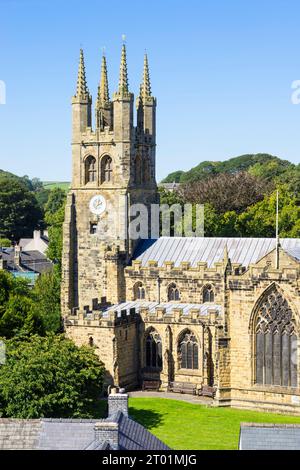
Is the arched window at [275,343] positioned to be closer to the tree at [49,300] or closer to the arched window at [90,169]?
the arched window at [90,169]

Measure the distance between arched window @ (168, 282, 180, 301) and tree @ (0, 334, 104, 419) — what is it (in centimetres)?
1303

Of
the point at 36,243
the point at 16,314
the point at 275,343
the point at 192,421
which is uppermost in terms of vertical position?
the point at 36,243

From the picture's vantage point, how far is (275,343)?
5075cm

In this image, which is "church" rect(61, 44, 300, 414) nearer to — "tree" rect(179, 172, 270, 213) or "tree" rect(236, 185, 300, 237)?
"tree" rect(236, 185, 300, 237)

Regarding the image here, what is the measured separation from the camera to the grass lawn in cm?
4366

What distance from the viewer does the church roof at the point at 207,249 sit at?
5728 cm

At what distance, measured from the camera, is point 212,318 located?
5362cm

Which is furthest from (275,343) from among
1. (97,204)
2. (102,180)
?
(102,180)

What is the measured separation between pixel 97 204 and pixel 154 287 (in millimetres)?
8299

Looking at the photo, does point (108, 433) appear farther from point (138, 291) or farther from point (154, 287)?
point (138, 291)

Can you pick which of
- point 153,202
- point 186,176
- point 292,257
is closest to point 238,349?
point 292,257

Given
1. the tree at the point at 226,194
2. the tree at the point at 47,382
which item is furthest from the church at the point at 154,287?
the tree at the point at 226,194

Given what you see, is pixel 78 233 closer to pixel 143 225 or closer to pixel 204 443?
pixel 143 225

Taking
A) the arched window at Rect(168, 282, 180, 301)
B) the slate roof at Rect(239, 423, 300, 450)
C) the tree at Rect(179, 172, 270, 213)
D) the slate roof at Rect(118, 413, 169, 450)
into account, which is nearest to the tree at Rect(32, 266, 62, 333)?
the arched window at Rect(168, 282, 180, 301)
